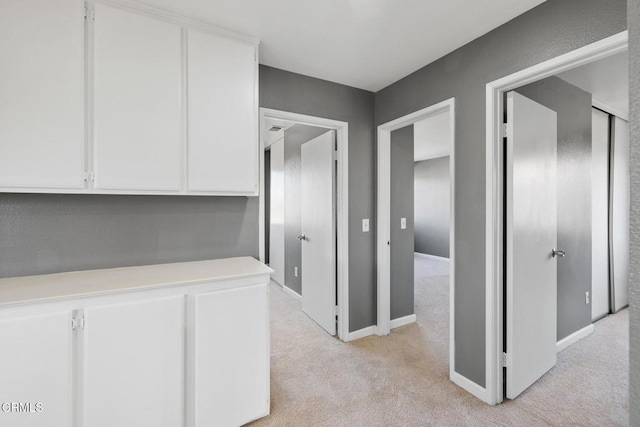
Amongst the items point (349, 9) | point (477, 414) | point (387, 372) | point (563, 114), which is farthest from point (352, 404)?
point (563, 114)

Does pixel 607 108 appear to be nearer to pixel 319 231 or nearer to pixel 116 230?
pixel 319 231

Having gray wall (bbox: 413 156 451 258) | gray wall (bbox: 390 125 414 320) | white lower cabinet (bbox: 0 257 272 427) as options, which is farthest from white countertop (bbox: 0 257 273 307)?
gray wall (bbox: 413 156 451 258)

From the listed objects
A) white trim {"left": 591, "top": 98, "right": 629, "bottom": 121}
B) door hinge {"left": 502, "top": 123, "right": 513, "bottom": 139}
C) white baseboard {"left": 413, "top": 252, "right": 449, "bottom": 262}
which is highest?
white trim {"left": 591, "top": 98, "right": 629, "bottom": 121}

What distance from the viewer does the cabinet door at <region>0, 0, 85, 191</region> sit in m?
1.41

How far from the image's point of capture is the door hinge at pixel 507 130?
191 cm

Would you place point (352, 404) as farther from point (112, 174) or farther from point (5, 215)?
point (5, 215)

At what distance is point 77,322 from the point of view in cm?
137

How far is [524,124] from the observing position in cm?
198

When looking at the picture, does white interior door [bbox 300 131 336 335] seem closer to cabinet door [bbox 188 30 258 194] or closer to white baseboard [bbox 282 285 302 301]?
white baseboard [bbox 282 285 302 301]

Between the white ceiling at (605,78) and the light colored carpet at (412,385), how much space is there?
2169 mm

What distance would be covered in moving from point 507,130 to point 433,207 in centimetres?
553

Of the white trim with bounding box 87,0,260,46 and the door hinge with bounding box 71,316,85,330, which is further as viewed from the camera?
the white trim with bounding box 87,0,260,46

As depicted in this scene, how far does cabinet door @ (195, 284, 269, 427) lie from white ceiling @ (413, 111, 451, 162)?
8.99 feet

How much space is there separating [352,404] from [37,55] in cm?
264
